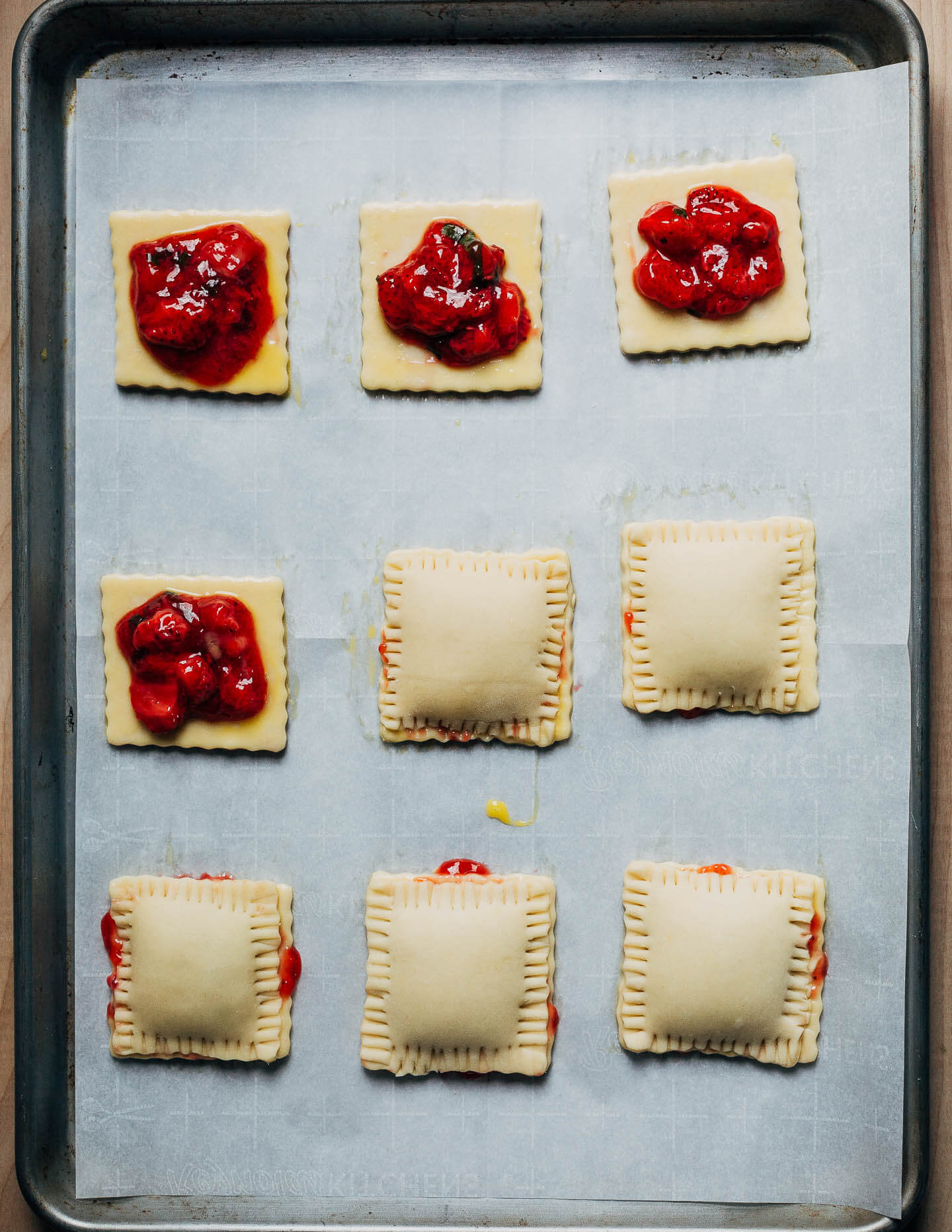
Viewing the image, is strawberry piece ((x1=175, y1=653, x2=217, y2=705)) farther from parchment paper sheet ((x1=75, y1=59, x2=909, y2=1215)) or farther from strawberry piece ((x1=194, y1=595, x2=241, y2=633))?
parchment paper sheet ((x1=75, y1=59, x2=909, y2=1215))

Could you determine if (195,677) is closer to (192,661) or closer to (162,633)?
(192,661)

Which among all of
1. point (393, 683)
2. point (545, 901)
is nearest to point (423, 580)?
point (393, 683)

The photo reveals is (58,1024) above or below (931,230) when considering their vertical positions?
below

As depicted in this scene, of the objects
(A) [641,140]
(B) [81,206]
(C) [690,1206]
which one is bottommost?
(C) [690,1206]

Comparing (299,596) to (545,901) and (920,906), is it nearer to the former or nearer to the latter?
(545,901)

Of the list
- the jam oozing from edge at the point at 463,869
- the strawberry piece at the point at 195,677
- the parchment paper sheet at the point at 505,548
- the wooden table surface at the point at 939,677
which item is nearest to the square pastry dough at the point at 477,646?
the parchment paper sheet at the point at 505,548

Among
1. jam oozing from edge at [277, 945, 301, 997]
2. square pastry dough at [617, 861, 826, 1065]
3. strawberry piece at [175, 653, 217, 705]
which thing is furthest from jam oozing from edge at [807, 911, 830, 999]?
strawberry piece at [175, 653, 217, 705]
